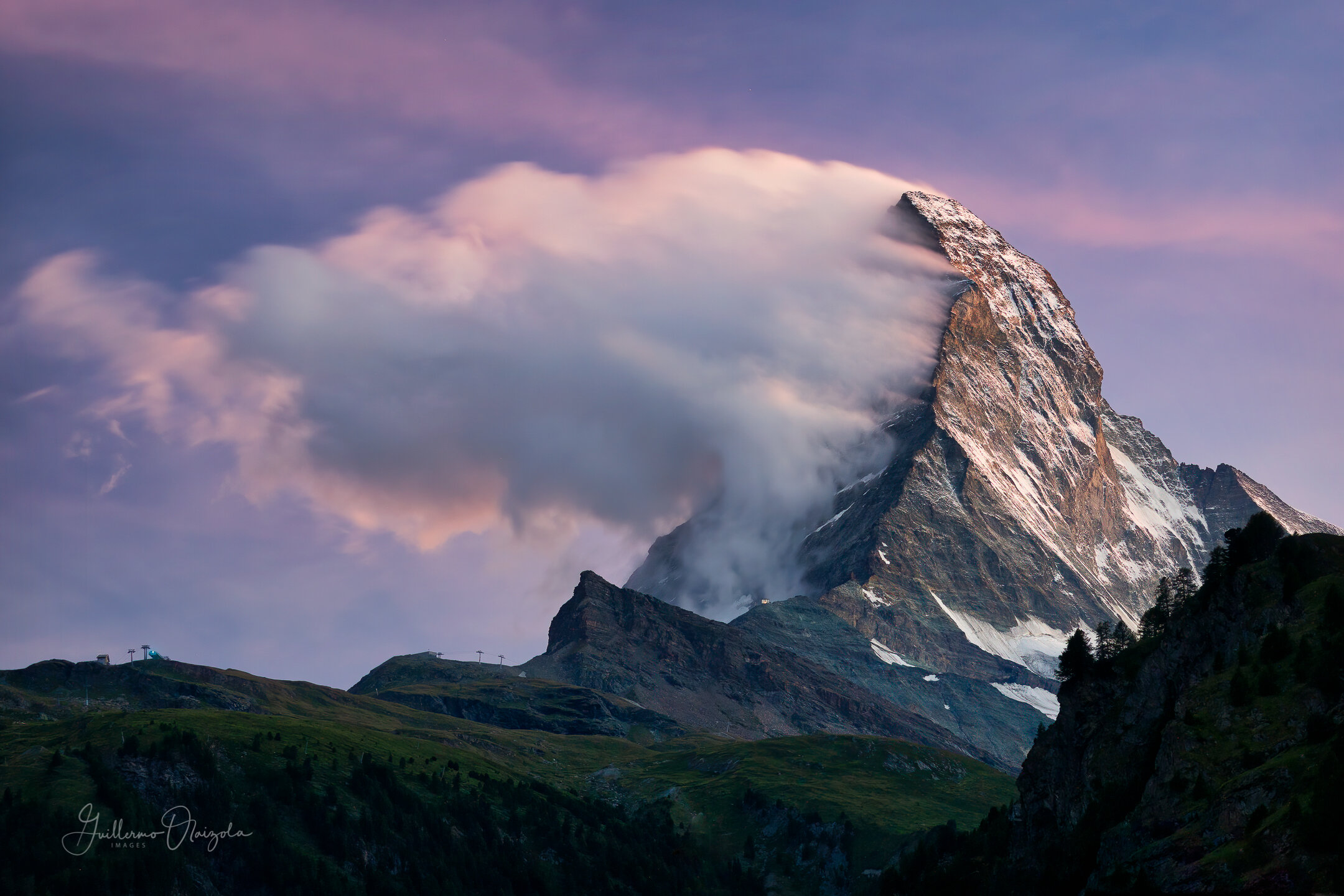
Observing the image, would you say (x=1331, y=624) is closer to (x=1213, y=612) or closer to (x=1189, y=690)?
(x=1189, y=690)

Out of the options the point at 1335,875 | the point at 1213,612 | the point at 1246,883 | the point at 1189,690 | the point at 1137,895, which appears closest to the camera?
the point at 1335,875

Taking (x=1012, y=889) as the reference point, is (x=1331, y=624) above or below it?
above

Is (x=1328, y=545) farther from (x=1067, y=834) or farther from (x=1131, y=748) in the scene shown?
(x=1067, y=834)

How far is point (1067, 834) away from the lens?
193m

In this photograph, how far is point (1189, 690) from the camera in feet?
540

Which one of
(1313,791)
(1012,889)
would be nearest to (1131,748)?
(1012,889)

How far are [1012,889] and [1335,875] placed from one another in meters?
100

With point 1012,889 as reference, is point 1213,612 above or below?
above

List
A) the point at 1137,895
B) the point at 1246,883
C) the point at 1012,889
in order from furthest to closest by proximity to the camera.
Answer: the point at 1012,889
the point at 1137,895
the point at 1246,883

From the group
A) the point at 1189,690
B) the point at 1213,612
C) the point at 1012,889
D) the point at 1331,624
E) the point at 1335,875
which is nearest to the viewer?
the point at 1335,875

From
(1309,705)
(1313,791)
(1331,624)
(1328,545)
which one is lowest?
(1313,791)

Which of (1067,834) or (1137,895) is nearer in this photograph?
(1137,895)

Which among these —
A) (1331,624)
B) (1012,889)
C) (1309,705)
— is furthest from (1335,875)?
(1012,889)

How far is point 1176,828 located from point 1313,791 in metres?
27.2
